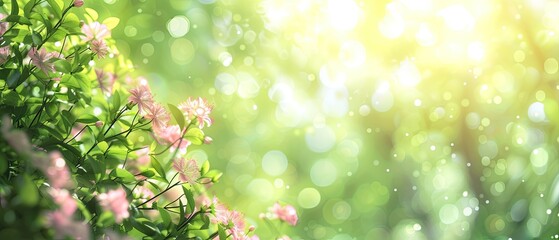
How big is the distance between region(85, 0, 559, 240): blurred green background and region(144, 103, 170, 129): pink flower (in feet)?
11.2

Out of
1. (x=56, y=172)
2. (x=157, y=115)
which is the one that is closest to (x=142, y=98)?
(x=157, y=115)

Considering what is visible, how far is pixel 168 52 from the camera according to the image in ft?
16.2

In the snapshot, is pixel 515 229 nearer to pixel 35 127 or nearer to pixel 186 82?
pixel 186 82

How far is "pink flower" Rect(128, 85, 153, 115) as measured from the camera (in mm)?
1473

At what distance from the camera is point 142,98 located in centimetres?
148

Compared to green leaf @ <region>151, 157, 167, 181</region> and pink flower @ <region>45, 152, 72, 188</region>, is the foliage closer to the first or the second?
green leaf @ <region>151, 157, 167, 181</region>

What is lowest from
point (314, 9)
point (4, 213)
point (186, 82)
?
point (4, 213)

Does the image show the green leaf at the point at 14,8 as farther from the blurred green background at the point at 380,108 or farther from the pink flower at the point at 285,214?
the blurred green background at the point at 380,108

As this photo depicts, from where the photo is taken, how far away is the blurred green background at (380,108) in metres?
5.12

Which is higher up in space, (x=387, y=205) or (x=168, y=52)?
(x=168, y=52)

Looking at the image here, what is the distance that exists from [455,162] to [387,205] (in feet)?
2.39

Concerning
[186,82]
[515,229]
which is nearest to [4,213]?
[186,82]

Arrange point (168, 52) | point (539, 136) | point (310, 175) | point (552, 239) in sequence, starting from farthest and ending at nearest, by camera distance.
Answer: point (310, 175) → point (539, 136) → point (168, 52) → point (552, 239)

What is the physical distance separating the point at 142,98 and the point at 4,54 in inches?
12.8
